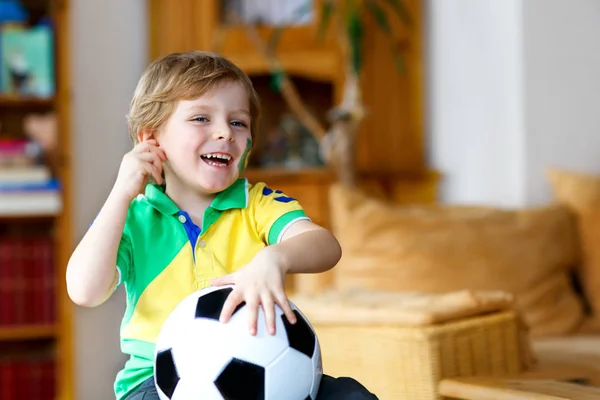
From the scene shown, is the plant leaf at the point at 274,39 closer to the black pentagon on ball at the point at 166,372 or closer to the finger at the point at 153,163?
the finger at the point at 153,163

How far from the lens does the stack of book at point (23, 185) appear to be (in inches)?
124

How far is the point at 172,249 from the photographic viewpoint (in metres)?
1.31

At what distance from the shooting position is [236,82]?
1.31m

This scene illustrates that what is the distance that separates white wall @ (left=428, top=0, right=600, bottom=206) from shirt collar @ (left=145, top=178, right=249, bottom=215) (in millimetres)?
1677

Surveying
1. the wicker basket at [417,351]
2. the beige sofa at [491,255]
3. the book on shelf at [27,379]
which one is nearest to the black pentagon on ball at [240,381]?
the wicker basket at [417,351]

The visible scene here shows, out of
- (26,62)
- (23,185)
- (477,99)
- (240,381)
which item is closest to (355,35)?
(477,99)

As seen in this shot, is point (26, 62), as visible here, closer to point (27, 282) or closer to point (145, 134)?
point (27, 282)

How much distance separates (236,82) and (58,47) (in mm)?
2144

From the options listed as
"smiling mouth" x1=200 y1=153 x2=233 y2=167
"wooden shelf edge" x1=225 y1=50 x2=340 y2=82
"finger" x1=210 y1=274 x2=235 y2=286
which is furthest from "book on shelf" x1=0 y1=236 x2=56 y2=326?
"finger" x1=210 y1=274 x2=235 y2=286

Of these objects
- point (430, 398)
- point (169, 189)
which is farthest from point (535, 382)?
point (169, 189)

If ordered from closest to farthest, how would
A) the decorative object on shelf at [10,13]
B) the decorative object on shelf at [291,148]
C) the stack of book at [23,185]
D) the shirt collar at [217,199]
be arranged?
the shirt collar at [217,199]
the stack of book at [23,185]
the decorative object on shelf at [10,13]
the decorative object on shelf at [291,148]

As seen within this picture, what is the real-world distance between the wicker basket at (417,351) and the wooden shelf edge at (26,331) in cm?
158

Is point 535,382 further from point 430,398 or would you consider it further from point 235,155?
point 235,155

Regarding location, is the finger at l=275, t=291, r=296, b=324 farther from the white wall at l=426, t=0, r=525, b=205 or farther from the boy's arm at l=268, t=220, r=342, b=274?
the white wall at l=426, t=0, r=525, b=205
